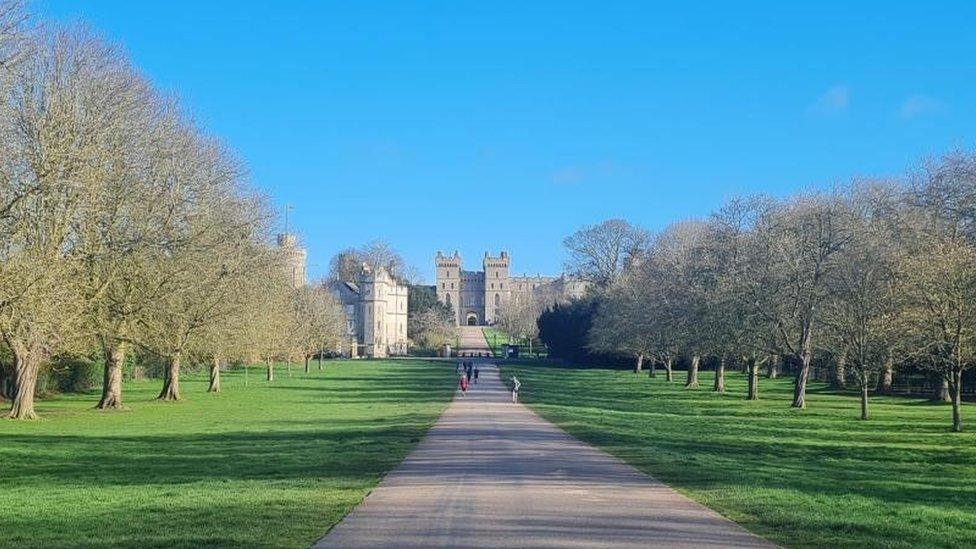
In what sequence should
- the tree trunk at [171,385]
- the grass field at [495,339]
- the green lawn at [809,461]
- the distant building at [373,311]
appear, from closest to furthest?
the green lawn at [809,461], the tree trunk at [171,385], the distant building at [373,311], the grass field at [495,339]

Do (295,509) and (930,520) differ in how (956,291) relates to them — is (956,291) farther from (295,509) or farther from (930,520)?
(295,509)

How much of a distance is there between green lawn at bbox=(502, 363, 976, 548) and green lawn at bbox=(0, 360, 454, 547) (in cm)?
515

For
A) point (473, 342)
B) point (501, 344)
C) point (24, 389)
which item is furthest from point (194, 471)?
point (501, 344)

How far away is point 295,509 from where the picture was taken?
12.8m

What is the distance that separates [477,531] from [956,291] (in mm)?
25600

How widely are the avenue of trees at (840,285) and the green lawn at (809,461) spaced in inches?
109

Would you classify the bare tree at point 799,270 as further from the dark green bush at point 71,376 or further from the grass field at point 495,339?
the grass field at point 495,339

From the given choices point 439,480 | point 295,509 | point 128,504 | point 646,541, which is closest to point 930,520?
→ point 646,541

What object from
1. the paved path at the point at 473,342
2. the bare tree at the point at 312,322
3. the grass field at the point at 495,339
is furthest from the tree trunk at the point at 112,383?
the grass field at the point at 495,339

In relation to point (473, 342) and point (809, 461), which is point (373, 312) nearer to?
point (473, 342)

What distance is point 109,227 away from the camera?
33969mm

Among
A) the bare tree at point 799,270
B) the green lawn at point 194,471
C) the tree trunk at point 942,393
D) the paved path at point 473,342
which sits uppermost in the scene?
the bare tree at point 799,270

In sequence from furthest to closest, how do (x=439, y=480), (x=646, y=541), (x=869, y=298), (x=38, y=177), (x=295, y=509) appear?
(x=869, y=298)
(x=38, y=177)
(x=439, y=480)
(x=295, y=509)
(x=646, y=541)

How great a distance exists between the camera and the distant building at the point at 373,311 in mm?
134375
